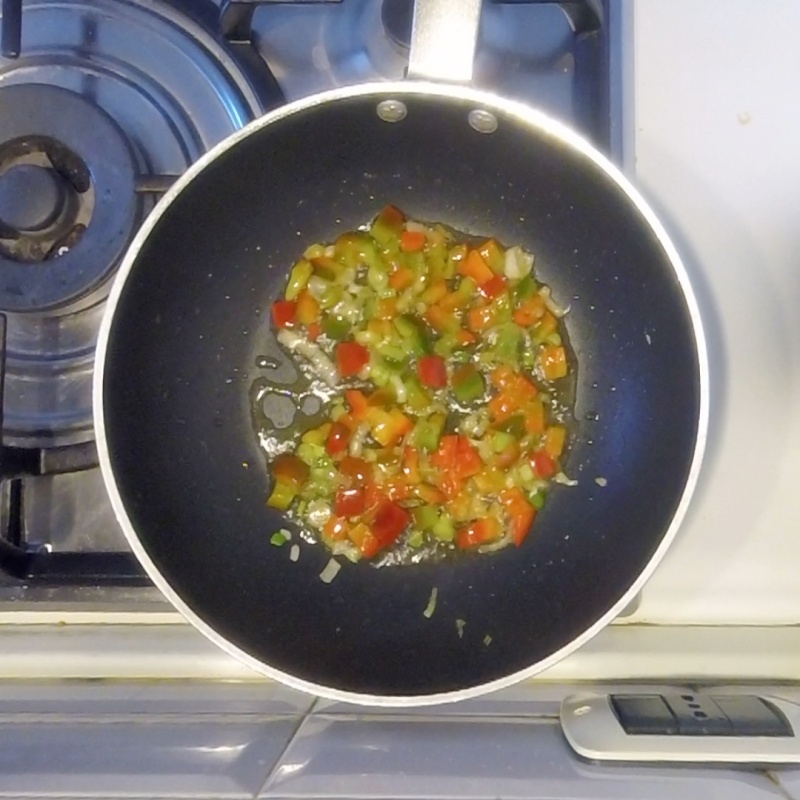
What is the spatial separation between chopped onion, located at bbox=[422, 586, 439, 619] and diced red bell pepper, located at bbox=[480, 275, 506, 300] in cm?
26

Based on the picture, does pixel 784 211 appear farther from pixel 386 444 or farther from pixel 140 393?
pixel 140 393

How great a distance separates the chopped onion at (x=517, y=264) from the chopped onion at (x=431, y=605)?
0.93ft

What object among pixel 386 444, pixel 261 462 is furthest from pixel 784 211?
pixel 261 462

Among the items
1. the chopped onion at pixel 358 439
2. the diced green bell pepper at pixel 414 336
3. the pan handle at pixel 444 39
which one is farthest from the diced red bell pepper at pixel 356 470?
the pan handle at pixel 444 39

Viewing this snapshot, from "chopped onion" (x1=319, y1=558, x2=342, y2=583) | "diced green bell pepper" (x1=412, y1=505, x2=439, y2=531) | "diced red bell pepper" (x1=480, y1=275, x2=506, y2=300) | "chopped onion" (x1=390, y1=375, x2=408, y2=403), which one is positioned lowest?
"chopped onion" (x1=319, y1=558, x2=342, y2=583)

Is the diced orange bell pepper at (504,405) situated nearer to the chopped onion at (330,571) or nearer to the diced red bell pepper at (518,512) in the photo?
the diced red bell pepper at (518,512)

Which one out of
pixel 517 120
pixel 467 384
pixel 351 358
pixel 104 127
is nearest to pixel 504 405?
pixel 467 384

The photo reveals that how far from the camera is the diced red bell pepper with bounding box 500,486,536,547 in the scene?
839 millimetres

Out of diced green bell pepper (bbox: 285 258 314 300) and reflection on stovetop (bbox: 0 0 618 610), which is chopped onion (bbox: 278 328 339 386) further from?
reflection on stovetop (bbox: 0 0 618 610)

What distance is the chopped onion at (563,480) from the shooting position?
0.84 metres

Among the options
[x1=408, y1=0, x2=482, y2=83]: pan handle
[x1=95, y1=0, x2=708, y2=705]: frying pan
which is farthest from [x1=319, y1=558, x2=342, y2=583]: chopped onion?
[x1=408, y1=0, x2=482, y2=83]: pan handle

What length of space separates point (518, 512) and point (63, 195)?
46cm

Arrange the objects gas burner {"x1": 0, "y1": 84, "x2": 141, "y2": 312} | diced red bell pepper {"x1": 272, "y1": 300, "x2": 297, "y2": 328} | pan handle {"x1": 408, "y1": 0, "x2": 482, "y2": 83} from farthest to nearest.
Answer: diced red bell pepper {"x1": 272, "y1": 300, "x2": 297, "y2": 328} → gas burner {"x1": 0, "y1": 84, "x2": 141, "y2": 312} → pan handle {"x1": 408, "y1": 0, "x2": 482, "y2": 83}

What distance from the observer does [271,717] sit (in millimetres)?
764
